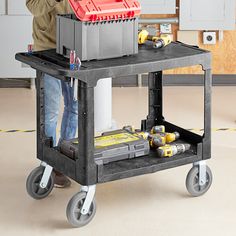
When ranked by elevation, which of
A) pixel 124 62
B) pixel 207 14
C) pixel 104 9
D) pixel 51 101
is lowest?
pixel 51 101

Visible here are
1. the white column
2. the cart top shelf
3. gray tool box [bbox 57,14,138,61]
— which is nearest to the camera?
the cart top shelf

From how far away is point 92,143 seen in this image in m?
3.81

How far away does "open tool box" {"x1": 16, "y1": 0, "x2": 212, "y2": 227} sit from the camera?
376cm

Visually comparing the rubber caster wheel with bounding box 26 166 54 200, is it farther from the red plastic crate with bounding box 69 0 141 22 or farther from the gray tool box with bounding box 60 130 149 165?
the red plastic crate with bounding box 69 0 141 22

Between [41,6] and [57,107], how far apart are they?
60 cm

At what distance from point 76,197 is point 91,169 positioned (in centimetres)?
16

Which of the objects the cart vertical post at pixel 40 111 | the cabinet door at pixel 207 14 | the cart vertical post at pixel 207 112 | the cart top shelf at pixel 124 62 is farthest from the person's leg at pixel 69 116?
the cabinet door at pixel 207 14

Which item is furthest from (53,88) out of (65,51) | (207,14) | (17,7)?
(207,14)

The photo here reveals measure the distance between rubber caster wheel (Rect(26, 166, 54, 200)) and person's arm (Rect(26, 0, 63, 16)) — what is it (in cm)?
83

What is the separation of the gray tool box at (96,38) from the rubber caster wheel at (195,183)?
0.75 meters

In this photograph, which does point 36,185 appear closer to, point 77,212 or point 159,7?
point 77,212

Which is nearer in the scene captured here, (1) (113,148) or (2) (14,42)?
(1) (113,148)

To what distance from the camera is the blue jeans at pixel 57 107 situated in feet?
14.3

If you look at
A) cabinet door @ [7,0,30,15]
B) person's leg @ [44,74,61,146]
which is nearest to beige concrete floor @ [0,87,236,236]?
person's leg @ [44,74,61,146]
